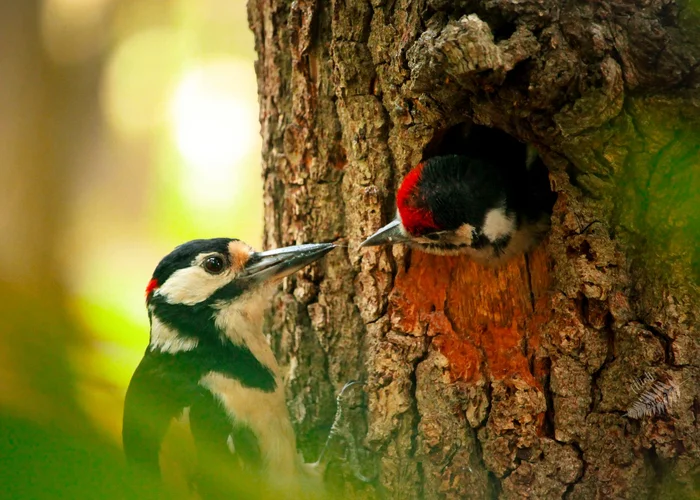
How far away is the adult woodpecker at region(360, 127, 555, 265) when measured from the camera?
2.60 meters

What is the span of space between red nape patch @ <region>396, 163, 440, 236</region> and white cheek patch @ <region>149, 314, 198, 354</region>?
105 cm

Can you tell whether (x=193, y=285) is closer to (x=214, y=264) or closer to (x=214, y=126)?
(x=214, y=264)

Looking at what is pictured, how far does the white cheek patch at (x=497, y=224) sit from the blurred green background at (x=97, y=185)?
1410 millimetres

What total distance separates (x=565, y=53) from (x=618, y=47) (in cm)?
16

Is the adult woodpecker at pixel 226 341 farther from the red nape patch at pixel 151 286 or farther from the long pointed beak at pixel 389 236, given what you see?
the long pointed beak at pixel 389 236

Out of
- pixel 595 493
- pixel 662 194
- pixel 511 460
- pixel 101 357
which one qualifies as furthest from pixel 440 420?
pixel 101 357

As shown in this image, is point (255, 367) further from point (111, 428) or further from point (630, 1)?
point (111, 428)

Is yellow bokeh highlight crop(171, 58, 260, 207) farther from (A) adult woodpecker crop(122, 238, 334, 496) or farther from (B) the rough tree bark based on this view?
(B) the rough tree bark

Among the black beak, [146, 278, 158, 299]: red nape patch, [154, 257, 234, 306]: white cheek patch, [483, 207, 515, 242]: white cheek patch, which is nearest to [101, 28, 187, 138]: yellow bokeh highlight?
[146, 278, 158, 299]: red nape patch

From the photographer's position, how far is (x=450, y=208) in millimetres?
2836

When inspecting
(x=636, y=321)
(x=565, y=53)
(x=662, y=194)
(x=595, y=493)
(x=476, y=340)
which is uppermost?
(x=565, y=53)

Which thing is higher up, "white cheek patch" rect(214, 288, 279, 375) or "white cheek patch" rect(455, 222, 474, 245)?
"white cheek patch" rect(455, 222, 474, 245)

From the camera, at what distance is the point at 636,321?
2096 mm

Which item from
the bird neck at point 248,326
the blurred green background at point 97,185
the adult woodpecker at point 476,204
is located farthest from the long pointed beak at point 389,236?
the blurred green background at point 97,185
